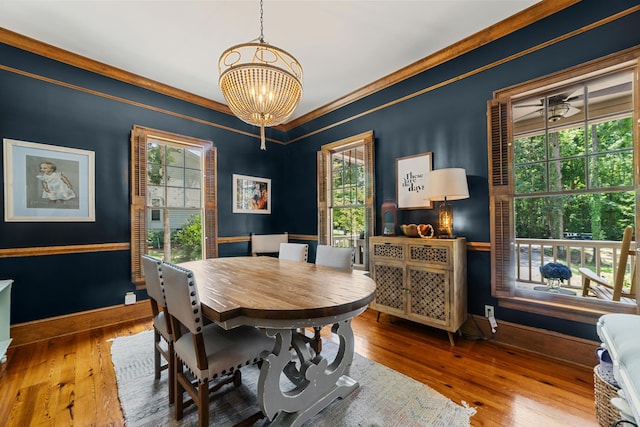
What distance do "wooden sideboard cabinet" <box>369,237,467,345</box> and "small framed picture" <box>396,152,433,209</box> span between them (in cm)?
54

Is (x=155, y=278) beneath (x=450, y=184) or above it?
beneath

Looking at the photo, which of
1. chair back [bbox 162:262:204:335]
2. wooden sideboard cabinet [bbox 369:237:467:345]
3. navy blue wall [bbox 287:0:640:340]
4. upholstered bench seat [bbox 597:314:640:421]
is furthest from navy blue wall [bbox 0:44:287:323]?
upholstered bench seat [bbox 597:314:640:421]

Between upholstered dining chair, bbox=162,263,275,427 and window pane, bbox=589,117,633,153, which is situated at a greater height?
window pane, bbox=589,117,633,153

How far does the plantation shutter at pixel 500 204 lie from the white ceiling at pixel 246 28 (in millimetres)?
934

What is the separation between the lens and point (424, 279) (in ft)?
8.83

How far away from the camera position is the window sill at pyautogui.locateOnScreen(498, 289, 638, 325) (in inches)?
81.4

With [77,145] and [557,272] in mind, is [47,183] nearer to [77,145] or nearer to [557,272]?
[77,145]

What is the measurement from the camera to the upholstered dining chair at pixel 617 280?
2.03 m

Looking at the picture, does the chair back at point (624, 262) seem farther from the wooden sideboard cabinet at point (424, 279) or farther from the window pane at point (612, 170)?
the wooden sideboard cabinet at point (424, 279)

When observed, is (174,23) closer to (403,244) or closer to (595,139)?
(403,244)

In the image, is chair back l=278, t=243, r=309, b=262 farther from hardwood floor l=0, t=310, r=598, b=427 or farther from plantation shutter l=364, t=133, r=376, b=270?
plantation shutter l=364, t=133, r=376, b=270

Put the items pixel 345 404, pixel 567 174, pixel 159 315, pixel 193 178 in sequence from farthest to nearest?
pixel 193 178
pixel 567 174
pixel 159 315
pixel 345 404

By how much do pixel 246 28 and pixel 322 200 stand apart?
96.0 inches

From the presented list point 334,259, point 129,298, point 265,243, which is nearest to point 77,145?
point 129,298
